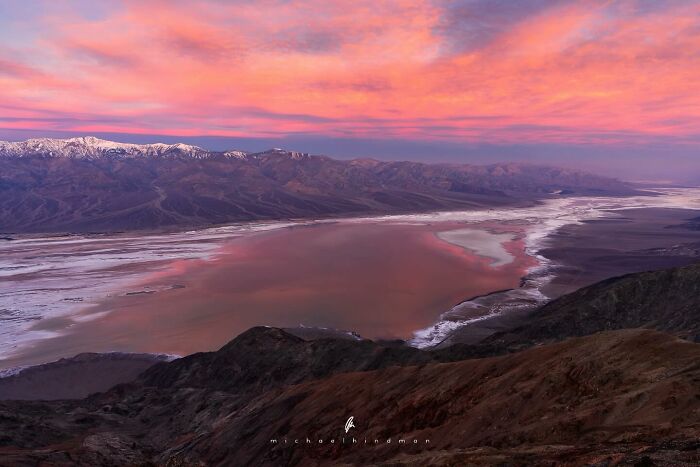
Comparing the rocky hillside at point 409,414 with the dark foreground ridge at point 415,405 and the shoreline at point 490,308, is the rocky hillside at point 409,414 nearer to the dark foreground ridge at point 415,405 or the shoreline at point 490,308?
the dark foreground ridge at point 415,405

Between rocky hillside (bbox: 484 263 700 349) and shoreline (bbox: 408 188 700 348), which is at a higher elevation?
rocky hillside (bbox: 484 263 700 349)

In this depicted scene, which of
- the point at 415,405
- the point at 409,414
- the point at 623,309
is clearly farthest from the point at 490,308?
the point at 409,414

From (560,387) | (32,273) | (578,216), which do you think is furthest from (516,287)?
(578,216)

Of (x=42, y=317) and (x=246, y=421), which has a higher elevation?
(x=246, y=421)

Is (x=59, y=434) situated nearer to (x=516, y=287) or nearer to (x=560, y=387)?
(x=560, y=387)
